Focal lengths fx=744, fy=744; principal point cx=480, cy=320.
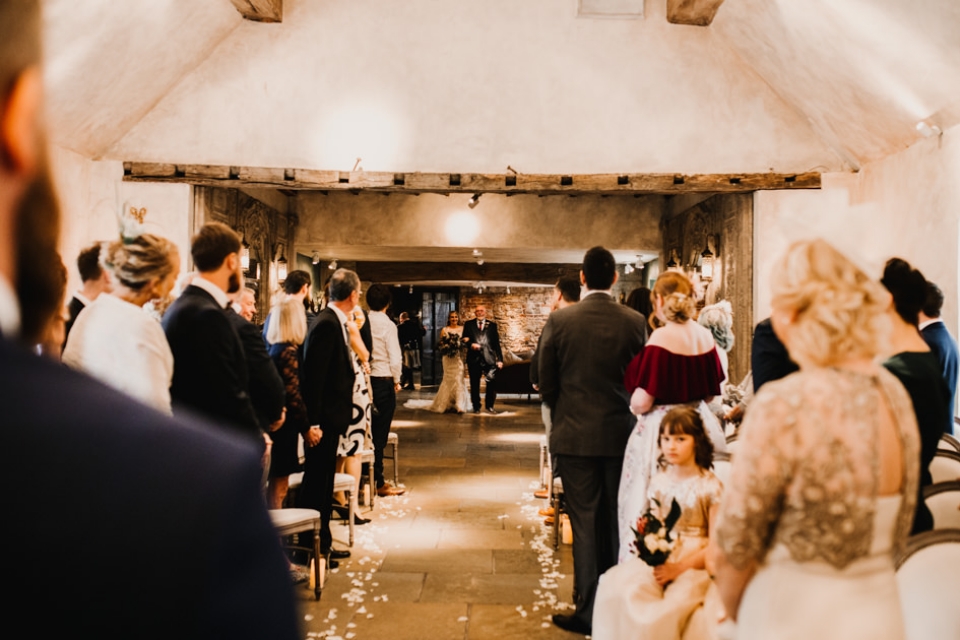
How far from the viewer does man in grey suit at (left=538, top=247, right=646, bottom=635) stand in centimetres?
375

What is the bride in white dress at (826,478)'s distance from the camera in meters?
1.60

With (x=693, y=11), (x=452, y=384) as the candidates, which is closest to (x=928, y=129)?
(x=693, y=11)

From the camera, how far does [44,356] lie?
38 cm

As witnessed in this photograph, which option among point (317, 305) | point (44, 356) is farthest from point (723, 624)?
point (317, 305)

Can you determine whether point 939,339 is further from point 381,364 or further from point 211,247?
point 381,364

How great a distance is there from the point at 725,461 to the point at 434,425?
7647mm

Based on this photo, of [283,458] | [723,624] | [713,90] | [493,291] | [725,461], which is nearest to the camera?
[723,624]

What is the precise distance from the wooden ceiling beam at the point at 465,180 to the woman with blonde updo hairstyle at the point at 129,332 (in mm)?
4717

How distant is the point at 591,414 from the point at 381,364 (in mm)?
2809

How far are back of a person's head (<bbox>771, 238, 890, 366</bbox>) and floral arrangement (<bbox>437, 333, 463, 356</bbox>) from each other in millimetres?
9995

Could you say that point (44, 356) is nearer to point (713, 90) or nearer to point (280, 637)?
point (280, 637)

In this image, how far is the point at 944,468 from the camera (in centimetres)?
350

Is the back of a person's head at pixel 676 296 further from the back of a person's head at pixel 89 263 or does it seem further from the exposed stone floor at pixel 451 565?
the back of a person's head at pixel 89 263

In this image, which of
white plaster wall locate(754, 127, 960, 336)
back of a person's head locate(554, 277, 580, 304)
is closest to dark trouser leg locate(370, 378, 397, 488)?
back of a person's head locate(554, 277, 580, 304)
